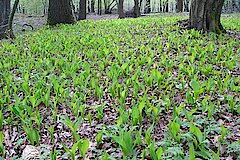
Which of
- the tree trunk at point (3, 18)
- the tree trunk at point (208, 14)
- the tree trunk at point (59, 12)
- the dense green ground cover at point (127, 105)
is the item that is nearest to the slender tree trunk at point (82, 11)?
the tree trunk at point (59, 12)

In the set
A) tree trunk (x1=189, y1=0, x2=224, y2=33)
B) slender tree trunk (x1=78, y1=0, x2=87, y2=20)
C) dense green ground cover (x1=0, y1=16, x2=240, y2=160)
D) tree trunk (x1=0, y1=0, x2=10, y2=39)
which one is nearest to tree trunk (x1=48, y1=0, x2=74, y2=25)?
tree trunk (x1=0, y1=0, x2=10, y2=39)

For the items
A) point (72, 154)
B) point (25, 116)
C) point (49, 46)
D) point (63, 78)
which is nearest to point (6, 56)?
point (49, 46)

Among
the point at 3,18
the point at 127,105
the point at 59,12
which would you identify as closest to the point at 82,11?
the point at 59,12

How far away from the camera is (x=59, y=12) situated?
1125cm

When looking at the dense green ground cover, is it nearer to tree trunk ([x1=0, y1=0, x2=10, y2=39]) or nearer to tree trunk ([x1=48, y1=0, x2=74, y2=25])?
tree trunk ([x1=0, y1=0, x2=10, y2=39])

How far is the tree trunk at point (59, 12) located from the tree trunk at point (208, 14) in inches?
239

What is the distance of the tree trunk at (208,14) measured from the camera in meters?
6.66

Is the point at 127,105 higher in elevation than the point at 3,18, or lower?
lower

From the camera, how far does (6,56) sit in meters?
5.74

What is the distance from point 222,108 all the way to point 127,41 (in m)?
3.73

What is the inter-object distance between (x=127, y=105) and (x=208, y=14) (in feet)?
14.9

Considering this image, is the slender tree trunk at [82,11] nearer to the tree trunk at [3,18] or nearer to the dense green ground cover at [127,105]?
the tree trunk at [3,18]

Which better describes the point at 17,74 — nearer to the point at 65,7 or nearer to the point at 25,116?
the point at 25,116

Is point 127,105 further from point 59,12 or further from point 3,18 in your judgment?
point 59,12
